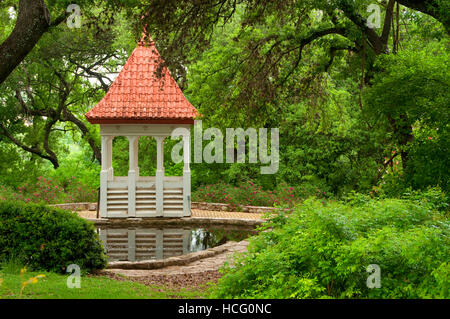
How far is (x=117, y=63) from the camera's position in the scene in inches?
1029

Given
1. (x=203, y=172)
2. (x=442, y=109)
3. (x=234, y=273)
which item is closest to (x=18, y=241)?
(x=234, y=273)

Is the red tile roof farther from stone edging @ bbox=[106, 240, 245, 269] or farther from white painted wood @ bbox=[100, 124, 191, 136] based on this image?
stone edging @ bbox=[106, 240, 245, 269]

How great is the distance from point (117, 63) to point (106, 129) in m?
10.6

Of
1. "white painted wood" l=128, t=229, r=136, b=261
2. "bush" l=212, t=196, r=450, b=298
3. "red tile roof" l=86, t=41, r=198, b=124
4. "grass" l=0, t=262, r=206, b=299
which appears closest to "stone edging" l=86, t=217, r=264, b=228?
"white painted wood" l=128, t=229, r=136, b=261

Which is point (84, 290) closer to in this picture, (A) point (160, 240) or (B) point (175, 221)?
(A) point (160, 240)

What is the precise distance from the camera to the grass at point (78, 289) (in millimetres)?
6691

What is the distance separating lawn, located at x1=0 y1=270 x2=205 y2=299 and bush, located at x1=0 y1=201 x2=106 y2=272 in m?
0.44

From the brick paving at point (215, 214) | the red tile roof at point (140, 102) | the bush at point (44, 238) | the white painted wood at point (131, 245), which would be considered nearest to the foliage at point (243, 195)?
the brick paving at point (215, 214)

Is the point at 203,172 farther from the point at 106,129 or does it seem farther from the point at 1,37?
the point at 1,37

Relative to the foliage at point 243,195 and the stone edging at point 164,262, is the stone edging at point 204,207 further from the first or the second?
the stone edging at point 164,262

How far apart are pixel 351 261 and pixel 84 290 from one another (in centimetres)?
399

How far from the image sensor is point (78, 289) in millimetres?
7188

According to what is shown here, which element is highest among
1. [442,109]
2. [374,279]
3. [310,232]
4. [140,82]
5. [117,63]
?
[117,63]
